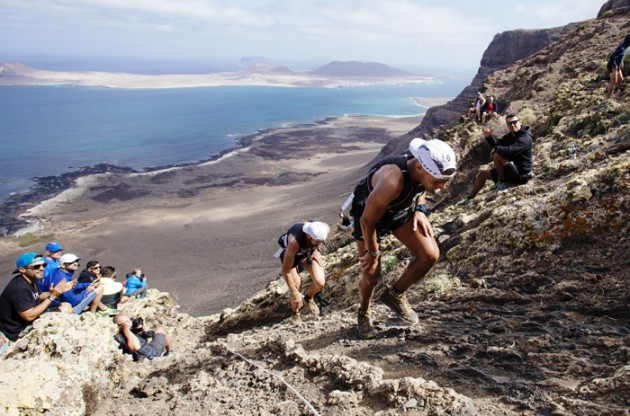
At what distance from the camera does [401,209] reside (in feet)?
13.5

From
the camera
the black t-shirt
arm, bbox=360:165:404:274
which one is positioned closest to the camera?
arm, bbox=360:165:404:274

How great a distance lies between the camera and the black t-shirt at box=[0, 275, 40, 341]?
5.98m

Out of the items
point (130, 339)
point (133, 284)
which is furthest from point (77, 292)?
point (133, 284)

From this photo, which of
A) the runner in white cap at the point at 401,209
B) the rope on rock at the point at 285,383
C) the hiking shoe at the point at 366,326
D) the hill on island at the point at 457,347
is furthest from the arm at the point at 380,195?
the rope on rock at the point at 285,383

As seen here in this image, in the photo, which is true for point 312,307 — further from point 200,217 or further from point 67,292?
point 200,217

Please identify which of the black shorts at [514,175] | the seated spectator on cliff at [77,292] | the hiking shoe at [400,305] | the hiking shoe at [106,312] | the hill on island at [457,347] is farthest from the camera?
the hiking shoe at [106,312]

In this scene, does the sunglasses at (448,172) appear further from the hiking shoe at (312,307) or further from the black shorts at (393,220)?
the hiking shoe at (312,307)

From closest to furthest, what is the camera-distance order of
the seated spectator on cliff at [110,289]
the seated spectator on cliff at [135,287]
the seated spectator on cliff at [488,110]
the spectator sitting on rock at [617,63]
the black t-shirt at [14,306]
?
the black t-shirt at [14,306]
the seated spectator on cliff at [110,289]
the spectator sitting on rock at [617,63]
the seated spectator on cliff at [135,287]
the seated spectator on cliff at [488,110]

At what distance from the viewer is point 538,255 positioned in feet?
17.9

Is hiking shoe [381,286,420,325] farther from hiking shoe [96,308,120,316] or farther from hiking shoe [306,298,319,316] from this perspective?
hiking shoe [96,308,120,316]

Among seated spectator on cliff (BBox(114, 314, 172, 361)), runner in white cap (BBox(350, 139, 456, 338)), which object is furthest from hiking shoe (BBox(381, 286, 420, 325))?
seated spectator on cliff (BBox(114, 314, 172, 361))

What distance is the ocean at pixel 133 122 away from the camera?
227ft

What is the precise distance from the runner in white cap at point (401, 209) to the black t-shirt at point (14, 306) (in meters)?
4.57

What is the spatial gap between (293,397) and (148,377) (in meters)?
2.51
